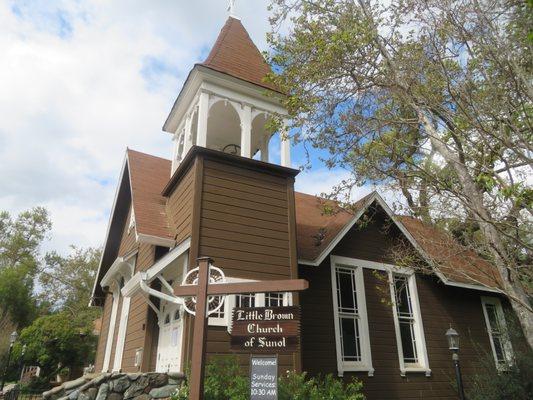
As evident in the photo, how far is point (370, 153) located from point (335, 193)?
1.58 m

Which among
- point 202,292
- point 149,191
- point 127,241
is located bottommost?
point 202,292

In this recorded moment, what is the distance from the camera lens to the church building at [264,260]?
356 inches

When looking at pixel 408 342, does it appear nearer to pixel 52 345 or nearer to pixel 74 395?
pixel 74 395

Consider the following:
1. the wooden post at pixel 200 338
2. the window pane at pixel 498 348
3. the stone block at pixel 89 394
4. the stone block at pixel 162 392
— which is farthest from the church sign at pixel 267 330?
the window pane at pixel 498 348

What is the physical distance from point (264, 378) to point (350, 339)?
21.9 feet

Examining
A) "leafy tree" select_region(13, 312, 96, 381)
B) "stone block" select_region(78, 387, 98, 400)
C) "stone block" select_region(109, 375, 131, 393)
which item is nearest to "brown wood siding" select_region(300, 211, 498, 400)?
"stone block" select_region(109, 375, 131, 393)

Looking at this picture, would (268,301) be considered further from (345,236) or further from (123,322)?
(123,322)

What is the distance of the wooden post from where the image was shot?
4.93 m

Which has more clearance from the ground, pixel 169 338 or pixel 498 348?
pixel 498 348

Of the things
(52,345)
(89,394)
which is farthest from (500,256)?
(52,345)

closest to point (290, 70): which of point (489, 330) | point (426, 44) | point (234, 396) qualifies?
point (426, 44)

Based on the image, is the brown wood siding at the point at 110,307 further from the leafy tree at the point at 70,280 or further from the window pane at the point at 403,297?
the leafy tree at the point at 70,280

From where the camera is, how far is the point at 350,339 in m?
11.1

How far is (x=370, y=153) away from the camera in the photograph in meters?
9.97
